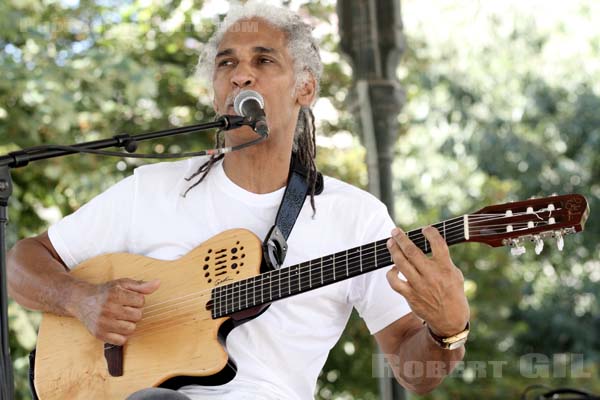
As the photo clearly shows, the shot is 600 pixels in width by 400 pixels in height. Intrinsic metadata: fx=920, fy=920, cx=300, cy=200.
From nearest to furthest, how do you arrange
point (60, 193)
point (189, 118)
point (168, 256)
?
point (168, 256) < point (60, 193) < point (189, 118)

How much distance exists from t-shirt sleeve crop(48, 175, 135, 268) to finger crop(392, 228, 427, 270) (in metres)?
1.02

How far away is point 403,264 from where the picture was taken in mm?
2225

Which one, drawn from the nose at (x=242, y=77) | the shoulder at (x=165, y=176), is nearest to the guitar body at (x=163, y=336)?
the shoulder at (x=165, y=176)

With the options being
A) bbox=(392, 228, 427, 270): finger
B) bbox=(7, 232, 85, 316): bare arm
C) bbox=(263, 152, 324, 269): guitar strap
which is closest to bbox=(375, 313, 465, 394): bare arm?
bbox=(392, 228, 427, 270): finger

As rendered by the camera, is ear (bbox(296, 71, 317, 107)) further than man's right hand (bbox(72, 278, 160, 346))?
Yes

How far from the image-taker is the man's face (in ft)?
9.48

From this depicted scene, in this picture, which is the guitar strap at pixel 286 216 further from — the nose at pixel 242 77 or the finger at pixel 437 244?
the finger at pixel 437 244

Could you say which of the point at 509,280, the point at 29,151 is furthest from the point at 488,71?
the point at 29,151

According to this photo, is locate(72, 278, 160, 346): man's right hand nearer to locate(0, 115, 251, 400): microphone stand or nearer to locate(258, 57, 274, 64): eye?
locate(0, 115, 251, 400): microphone stand

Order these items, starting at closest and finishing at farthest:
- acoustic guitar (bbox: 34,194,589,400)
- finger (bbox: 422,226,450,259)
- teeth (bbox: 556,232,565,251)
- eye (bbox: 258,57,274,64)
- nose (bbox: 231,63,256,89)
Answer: teeth (bbox: 556,232,565,251) → finger (bbox: 422,226,450,259) → acoustic guitar (bbox: 34,194,589,400) → nose (bbox: 231,63,256,89) → eye (bbox: 258,57,274,64)

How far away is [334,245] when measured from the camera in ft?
9.10

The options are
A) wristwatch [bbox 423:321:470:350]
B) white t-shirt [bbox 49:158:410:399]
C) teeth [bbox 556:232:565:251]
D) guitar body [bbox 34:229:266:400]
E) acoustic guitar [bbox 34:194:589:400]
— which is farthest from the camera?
white t-shirt [bbox 49:158:410:399]

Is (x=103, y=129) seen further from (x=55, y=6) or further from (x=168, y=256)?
(x=168, y=256)

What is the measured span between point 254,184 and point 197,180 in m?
0.19
